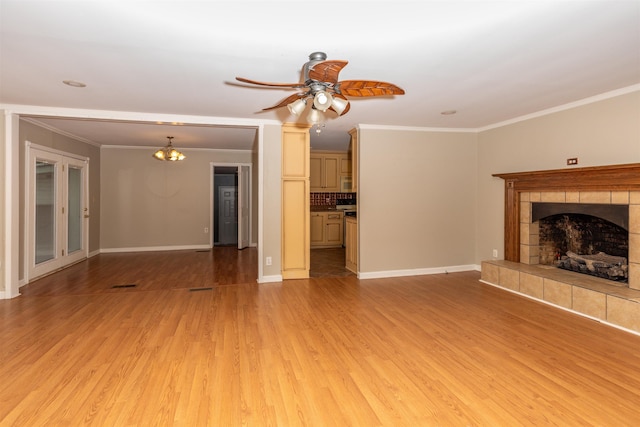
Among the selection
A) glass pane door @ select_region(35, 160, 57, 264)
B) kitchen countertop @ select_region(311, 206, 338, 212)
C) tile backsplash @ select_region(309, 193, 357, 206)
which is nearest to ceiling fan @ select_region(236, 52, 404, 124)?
glass pane door @ select_region(35, 160, 57, 264)

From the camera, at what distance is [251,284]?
509cm

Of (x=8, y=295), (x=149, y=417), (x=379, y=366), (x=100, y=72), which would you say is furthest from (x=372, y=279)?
(x=8, y=295)

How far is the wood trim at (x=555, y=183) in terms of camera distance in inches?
141

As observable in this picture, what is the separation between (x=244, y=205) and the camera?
8.52 m

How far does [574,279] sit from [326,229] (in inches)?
207

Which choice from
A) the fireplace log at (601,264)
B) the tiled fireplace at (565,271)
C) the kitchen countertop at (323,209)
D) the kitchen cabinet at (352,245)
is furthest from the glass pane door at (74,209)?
the fireplace log at (601,264)

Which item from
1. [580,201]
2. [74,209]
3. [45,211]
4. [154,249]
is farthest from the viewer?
[154,249]

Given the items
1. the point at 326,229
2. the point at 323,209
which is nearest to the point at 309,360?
the point at 326,229

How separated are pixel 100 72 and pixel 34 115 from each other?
201cm

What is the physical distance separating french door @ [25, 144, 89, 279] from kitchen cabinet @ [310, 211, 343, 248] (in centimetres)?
469

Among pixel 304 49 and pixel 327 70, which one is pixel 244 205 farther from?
pixel 327 70

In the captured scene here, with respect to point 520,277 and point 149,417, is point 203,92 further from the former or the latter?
point 520,277

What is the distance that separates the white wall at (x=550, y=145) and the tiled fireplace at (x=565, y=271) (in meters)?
0.21

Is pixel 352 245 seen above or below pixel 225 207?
below
